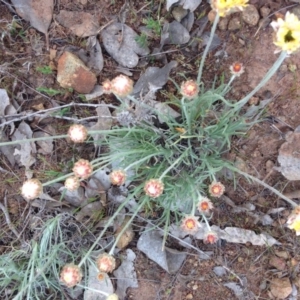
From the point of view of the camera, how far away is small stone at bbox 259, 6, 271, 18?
2.58 metres

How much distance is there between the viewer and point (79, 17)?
2703 millimetres

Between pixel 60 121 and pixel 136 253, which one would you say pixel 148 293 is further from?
pixel 60 121

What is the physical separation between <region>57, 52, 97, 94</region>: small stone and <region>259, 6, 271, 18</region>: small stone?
941mm

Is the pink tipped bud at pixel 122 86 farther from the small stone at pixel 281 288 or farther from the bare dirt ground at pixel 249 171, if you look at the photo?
the small stone at pixel 281 288

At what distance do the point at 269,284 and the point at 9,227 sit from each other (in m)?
1.43

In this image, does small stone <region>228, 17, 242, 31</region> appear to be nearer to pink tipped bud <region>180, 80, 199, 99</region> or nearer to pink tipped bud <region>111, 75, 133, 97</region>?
pink tipped bud <region>180, 80, 199, 99</region>

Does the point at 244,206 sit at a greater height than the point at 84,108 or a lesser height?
lesser

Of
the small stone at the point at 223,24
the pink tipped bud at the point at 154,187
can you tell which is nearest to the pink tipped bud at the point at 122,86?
the pink tipped bud at the point at 154,187

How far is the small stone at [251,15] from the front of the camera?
8.45 ft

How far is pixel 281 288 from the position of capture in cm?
257

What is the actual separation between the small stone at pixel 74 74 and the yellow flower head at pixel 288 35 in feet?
3.73

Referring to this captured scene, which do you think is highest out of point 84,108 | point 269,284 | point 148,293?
point 84,108

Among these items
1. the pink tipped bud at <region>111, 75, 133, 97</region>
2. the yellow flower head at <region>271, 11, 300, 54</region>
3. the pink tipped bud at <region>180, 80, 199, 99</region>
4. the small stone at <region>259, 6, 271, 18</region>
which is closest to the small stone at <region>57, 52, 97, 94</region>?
the pink tipped bud at <region>111, 75, 133, 97</region>

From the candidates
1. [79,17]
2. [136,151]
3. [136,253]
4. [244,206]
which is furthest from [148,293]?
[79,17]
